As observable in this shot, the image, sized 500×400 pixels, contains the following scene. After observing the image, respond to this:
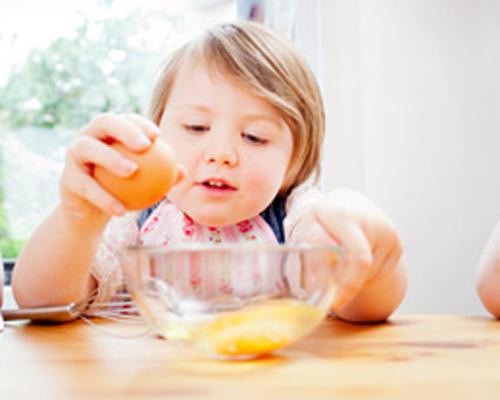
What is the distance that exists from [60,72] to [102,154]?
1332 millimetres

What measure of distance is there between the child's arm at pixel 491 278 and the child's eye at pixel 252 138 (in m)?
0.37

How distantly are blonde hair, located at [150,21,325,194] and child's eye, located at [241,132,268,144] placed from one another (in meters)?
0.06

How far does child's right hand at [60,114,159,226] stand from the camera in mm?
585

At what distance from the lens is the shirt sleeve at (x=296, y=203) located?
42.5 inches

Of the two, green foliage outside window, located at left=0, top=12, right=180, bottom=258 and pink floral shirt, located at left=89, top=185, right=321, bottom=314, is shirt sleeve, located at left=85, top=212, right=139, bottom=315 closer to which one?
pink floral shirt, located at left=89, top=185, right=321, bottom=314

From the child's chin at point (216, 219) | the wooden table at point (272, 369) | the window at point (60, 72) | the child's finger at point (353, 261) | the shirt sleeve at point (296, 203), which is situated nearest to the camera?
the wooden table at point (272, 369)

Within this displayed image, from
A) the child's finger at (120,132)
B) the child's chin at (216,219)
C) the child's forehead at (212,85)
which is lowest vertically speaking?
the child's chin at (216,219)

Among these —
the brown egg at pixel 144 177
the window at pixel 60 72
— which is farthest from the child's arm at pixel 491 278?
the window at pixel 60 72

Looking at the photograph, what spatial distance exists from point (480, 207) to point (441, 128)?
0.19 metres

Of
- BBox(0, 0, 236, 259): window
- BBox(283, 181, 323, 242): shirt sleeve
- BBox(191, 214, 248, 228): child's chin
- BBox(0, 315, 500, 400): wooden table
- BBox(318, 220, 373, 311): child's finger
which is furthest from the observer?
BBox(0, 0, 236, 259): window

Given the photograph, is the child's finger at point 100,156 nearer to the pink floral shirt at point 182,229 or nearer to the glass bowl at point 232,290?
the glass bowl at point 232,290

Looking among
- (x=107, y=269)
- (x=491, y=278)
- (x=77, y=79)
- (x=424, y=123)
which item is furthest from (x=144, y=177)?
(x=77, y=79)

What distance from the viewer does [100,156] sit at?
0.60 meters

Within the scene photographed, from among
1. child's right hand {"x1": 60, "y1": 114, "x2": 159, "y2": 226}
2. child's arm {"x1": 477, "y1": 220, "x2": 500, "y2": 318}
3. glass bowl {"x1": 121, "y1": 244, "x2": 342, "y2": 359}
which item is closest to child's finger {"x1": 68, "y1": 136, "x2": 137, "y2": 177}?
child's right hand {"x1": 60, "y1": 114, "x2": 159, "y2": 226}
